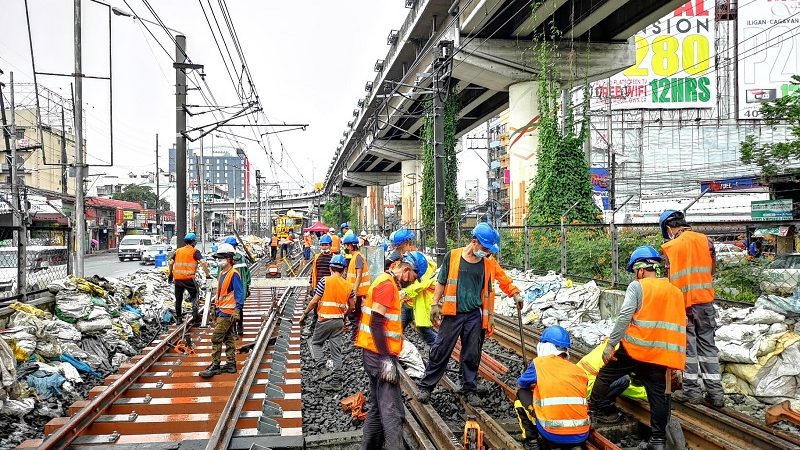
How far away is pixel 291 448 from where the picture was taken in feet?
18.3

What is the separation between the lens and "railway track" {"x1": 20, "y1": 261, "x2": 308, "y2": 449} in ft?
19.0

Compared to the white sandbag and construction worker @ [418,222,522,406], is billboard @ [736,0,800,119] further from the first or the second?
construction worker @ [418,222,522,406]

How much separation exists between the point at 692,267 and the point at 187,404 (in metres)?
5.81

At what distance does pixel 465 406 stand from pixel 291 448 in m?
1.91

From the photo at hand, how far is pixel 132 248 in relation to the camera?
1581 inches

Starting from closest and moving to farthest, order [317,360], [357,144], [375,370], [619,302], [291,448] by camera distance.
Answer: [375,370] → [291,448] → [317,360] → [619,302] → [357,144]

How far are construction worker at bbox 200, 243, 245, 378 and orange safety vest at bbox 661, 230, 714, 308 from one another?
550cm

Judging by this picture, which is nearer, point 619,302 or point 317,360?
point 317,360

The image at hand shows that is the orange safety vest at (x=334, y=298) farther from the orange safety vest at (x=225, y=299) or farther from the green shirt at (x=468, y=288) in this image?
the green shirt at (x=468, y=288)

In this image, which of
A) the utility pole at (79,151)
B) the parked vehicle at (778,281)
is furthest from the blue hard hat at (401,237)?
the utility pole at (79,151)

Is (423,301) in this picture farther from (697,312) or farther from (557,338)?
(557,338)

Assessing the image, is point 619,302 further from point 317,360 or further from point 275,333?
point 275,333

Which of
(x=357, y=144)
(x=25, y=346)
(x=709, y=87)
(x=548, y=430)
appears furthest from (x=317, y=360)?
(x=709, y=87)

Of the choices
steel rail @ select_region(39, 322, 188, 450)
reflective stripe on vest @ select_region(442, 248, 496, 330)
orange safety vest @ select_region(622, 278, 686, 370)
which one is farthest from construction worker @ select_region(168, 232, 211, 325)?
orange safety vest @ select_region(622, 278, 686, 370)
